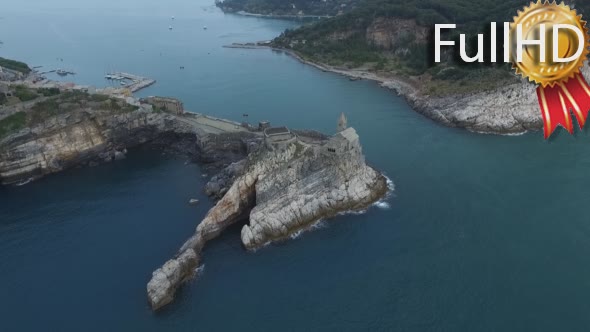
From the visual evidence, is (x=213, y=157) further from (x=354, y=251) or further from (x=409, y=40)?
(x=409, y=40)

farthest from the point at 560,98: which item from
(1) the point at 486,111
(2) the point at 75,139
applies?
(2) the point at 75,139

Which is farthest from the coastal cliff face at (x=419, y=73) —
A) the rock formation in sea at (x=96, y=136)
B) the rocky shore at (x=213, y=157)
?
the rock formation in sea at (x=96, y=136)

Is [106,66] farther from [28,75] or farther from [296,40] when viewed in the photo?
[296,40]

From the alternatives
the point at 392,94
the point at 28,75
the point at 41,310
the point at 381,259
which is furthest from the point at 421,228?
the point at 28,75

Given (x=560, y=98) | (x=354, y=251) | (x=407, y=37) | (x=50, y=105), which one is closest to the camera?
(x=560, y=98)

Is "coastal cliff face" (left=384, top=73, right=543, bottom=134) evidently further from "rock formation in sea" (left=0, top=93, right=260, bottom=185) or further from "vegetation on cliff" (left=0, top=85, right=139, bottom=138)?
"vegetation on cliff" (left=0, top=85, right=139, bottom=138)

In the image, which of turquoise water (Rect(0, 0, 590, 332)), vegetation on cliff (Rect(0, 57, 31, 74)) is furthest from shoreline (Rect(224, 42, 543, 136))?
vegetation on cliff (Rect(0, 57, 31, 74))

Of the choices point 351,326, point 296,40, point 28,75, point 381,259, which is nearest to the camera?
point 351,326
